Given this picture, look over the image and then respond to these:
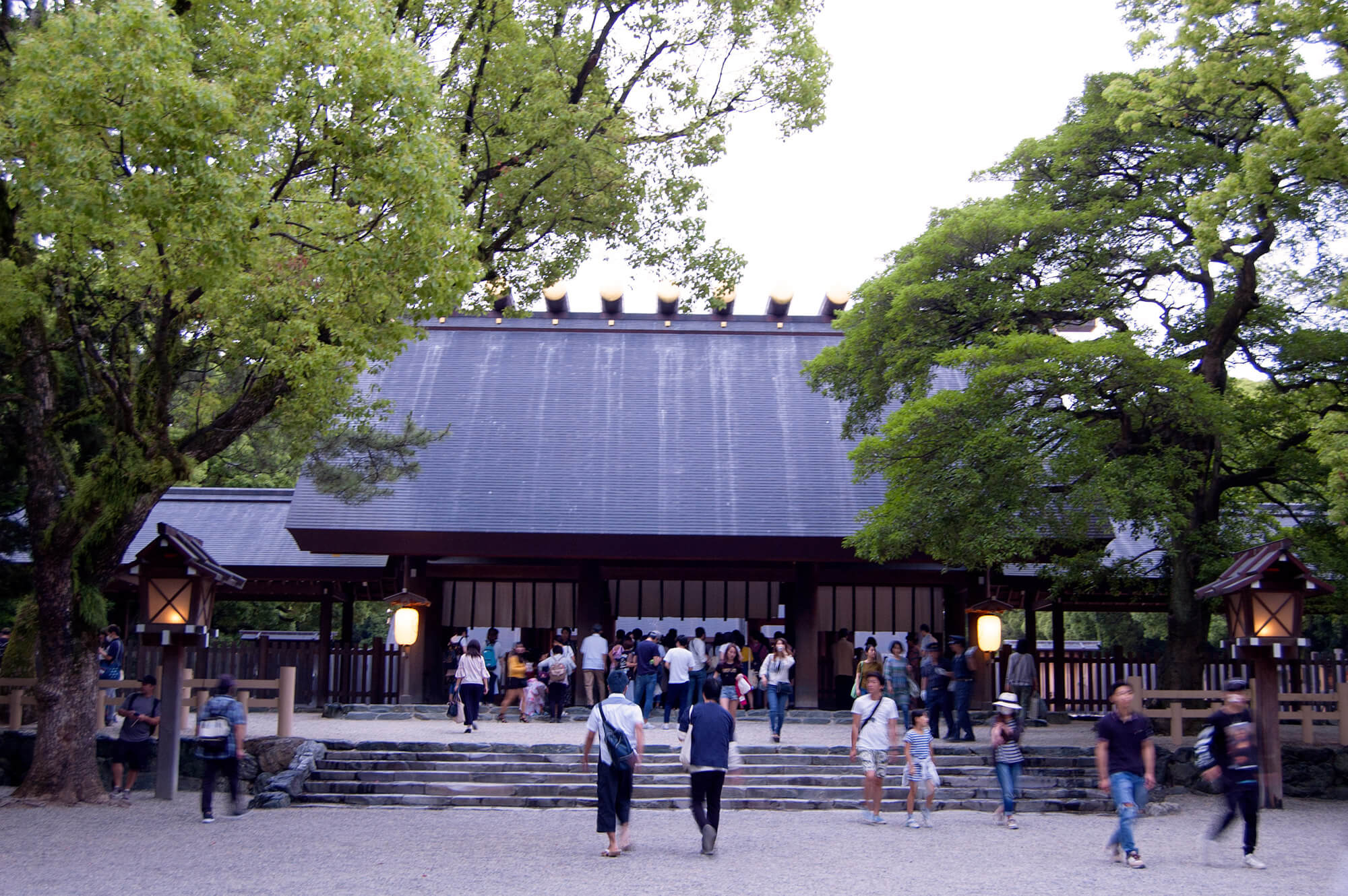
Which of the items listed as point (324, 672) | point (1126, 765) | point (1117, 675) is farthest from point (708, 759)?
point (1117, 675)

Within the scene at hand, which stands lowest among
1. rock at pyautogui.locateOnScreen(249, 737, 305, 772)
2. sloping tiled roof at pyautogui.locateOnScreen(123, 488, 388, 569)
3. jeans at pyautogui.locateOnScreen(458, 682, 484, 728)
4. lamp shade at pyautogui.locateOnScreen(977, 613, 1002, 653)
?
rock at pyautogui.locateOnScreen(249, 737, 305, 772)

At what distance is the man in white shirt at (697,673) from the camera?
662 inches

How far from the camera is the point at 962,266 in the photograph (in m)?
16.8

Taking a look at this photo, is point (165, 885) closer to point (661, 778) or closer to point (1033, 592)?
point (661, 778)

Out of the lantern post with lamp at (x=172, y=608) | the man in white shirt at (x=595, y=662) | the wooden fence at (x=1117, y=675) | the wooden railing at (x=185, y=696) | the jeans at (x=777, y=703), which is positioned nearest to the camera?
the lantern post with lamp at (x=172, y=608)

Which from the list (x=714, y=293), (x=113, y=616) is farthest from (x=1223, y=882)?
(x=113, y=616)

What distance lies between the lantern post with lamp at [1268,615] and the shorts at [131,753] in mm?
12770

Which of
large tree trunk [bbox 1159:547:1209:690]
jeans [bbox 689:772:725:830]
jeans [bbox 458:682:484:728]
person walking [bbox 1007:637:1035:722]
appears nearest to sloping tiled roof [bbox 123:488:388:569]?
jeans [bbox 458:682:484:728]

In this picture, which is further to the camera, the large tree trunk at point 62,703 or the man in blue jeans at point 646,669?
A: the man in blue jeans at point 646,669

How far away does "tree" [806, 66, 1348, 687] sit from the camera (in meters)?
14.8

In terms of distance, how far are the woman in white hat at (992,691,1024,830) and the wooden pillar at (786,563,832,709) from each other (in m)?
7.61

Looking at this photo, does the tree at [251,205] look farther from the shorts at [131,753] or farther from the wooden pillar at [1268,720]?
the wooden pillar at [1268,720]

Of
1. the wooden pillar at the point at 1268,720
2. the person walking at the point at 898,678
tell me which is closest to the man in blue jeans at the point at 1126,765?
the wooden pillar at the point at 1268,720

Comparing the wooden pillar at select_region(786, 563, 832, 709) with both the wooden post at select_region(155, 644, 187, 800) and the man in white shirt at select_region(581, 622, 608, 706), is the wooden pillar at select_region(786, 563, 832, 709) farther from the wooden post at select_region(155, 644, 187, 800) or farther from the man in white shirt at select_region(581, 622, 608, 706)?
the wooden post at select_region(155, 644, 187, 800)
